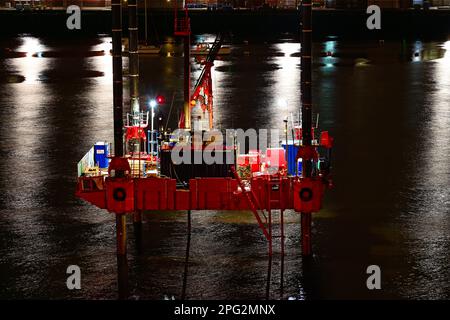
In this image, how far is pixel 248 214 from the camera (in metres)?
23.3

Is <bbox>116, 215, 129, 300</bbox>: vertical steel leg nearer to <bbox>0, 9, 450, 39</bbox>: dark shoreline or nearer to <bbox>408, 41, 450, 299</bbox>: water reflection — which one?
<bbox>408, 41, 450, 299</bbox>: water reflection

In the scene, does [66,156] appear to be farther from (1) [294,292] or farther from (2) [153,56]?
(2) [153,56]

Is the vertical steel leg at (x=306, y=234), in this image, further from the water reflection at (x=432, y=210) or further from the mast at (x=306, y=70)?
the water reflection at (x=432, y=210)

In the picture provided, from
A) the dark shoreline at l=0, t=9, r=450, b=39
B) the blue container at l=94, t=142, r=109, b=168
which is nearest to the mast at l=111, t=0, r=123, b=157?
the blue container at l=94, t=142, r=109, b=168

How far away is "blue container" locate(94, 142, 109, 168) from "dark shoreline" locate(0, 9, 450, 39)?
72.2 meters

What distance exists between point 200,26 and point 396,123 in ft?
199

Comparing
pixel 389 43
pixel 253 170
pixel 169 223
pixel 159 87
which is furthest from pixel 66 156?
pixel 389 43

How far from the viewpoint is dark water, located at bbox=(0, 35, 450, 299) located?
60.6 ft

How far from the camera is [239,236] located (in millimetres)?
21344

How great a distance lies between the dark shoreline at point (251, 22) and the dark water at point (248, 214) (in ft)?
149

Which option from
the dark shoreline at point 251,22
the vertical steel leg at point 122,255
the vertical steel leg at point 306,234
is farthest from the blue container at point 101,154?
the dark shoreline at point 251,22

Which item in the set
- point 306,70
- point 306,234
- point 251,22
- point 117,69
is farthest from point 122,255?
point 251,22

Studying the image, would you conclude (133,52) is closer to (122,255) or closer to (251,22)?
(122,255)

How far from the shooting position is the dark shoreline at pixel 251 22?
9400 cm
